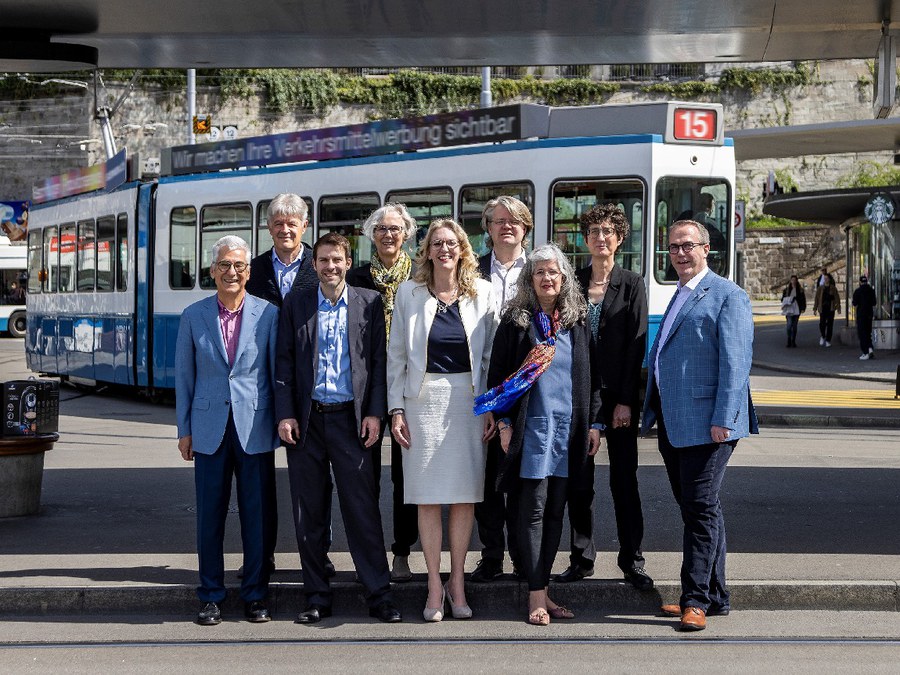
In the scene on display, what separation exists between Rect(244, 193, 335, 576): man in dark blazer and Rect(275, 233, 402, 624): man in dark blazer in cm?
42

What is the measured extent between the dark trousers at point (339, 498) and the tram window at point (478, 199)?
8309 mm

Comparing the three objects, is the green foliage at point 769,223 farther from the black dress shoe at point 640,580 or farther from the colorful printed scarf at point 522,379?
the colorful printed scarf at point 522,379

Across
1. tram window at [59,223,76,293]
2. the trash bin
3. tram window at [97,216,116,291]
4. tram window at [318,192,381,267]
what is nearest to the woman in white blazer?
the trash bin

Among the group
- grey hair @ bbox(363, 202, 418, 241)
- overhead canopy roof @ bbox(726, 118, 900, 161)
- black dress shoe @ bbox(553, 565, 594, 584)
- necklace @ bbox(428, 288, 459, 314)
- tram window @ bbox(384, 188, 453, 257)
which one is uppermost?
overhead canopy roof @ bbox(726, 118, 900, 161)

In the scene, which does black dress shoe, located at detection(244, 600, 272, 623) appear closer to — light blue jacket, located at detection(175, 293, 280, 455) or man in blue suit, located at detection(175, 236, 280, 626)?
man in blue suit, located at detection(175, 236, 280, 626)

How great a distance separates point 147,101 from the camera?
5403cm

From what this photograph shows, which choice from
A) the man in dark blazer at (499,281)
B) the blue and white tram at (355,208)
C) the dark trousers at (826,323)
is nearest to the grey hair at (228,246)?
the man in dark blazer at (499,281)

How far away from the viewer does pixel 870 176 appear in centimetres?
5778

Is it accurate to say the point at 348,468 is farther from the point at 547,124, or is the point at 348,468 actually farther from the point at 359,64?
the point at 547,124

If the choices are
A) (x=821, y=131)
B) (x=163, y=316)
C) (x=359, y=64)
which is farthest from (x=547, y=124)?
(x=821, y=131)

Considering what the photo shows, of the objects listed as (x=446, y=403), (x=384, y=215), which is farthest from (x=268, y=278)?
(x=446, y=403)

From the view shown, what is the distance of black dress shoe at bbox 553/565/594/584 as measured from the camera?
7083 mm

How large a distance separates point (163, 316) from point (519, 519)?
12716 millimetres

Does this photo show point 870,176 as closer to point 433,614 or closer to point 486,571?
point 486,571
